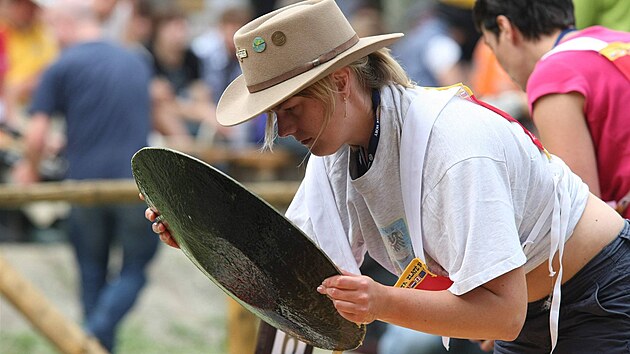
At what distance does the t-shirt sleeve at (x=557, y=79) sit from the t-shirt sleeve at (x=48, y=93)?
431cm

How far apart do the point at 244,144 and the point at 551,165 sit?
6750 mm

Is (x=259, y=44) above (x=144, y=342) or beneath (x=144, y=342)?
above

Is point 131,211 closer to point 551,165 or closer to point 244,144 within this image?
point 244,144

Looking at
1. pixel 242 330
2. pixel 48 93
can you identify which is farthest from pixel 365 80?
pixel 48 93

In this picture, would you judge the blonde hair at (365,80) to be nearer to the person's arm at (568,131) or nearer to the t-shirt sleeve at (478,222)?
the t-shirt sleeve at (478,222)

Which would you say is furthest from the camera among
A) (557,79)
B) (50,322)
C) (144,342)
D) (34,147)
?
(144,342)

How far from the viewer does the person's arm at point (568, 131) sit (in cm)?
328

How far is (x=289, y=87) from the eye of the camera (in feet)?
8.47

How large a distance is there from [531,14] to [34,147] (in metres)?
4.49

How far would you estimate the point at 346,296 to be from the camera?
241 centimetres

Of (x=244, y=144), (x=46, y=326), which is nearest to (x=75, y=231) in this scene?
(x=46, y=326)

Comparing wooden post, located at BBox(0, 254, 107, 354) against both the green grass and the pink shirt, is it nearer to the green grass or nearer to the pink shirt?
the green grass

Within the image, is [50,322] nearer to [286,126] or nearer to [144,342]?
[144,342]

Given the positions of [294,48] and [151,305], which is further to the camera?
[151,305]
